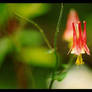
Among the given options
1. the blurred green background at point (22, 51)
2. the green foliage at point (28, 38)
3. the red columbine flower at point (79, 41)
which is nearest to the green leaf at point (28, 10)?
the blurred green background at point (22, 51)

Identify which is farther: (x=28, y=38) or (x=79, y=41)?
(x=28, y=38)

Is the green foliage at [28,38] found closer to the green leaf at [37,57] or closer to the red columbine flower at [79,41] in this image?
the green leaf at [37,57]

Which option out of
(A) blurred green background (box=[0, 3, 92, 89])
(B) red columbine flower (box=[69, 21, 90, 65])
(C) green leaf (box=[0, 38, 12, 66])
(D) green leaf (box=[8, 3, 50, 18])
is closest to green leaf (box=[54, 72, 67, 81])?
(B) red columbine flower (box=[69, 21, 90, 65])

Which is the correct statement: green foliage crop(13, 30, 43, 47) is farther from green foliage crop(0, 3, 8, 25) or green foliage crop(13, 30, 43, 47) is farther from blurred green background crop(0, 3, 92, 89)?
green foliage crop(0, 3, 8, 25)

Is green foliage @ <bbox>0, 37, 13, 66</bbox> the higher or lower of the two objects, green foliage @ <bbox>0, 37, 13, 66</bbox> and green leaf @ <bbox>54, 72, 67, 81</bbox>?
the lower

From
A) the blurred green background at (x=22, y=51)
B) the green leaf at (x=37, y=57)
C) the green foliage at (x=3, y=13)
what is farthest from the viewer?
the green leaf at (x=37, y=57)

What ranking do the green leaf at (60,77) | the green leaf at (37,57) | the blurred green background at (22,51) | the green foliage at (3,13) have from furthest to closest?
the green leaf at (37,57) → the blurred green background at (22,51) → the green foliage at (3,13) → the green leaf at (60,77)

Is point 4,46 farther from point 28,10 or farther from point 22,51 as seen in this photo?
point 28,10

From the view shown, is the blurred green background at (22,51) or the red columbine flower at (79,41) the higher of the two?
the red columbine flower at (79,41)

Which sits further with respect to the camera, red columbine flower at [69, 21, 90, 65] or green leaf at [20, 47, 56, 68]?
green leaf at [20, 47, 56, 68]

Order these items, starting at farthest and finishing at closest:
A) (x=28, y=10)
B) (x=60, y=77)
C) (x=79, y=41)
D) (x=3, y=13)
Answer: (x=28, y=10) < (x=3, y=13) < (x=79, y=41) < (x=60, y=77)

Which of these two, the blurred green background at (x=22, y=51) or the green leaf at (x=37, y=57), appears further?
the green leaf at (x=37, y=57)

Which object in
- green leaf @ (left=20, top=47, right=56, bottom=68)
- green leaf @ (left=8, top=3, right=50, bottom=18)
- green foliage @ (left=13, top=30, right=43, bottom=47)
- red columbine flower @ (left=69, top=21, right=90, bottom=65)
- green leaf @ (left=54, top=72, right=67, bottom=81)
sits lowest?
green leaf @ (left=20, top=47, right=56, bottom=68)

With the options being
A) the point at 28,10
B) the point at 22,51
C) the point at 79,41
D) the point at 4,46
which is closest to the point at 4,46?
the point at 4,46
